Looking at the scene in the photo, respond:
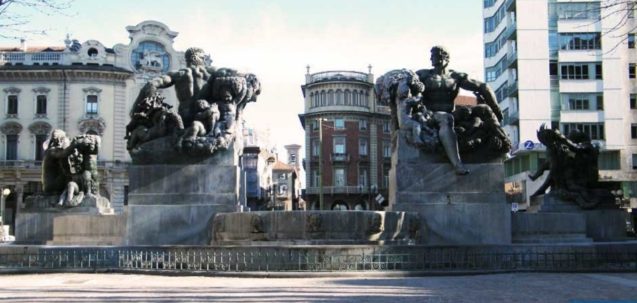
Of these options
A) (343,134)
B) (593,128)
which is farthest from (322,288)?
(343,134)

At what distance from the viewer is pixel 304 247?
1317 centimetres

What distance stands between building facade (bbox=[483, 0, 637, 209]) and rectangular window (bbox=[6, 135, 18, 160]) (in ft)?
152

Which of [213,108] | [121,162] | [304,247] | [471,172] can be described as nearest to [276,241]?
[304,247]

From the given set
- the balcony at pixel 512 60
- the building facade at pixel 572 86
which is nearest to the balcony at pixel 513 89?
the building facade at pixel 572 86

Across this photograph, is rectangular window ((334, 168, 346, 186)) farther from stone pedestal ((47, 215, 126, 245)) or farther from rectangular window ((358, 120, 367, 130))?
stone pedestal ((47, 215, 126, 245))

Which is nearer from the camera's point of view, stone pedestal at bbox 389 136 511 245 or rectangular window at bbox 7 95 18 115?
stone pedestal at bbox 389 136 511 245

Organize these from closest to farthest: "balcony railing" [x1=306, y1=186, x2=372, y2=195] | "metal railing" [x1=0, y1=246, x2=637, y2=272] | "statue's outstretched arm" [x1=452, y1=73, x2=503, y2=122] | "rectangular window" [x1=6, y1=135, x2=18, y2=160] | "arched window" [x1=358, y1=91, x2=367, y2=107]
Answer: "metal railing" [x1=0, y1=246, x2=637, y2=272]
"statue's outstretched arm" [x1=452, y1=73, x2=503, y2=122]
"rectangular window" [x1=6, y1=135, x2=18, y2=160]
"balcony railing" [x1=306, y1=186, x2=372, y2=195]
"arched window" [x1=358, y1=91, x2=367, y2=107]

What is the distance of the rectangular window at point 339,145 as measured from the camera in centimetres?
10288

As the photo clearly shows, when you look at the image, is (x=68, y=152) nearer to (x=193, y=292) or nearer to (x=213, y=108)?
(x=213, y=108)

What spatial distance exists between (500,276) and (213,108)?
7.38 metres

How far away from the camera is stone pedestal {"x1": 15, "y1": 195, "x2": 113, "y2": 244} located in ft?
55.4

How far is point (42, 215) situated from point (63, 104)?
58932 millimetres

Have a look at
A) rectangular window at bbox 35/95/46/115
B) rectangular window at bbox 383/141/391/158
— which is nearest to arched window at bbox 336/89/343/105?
rectangular window at bbox 383/141/391/158

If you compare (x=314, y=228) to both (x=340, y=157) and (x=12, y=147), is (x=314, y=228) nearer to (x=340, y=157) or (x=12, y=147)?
(x=12, y=147)
